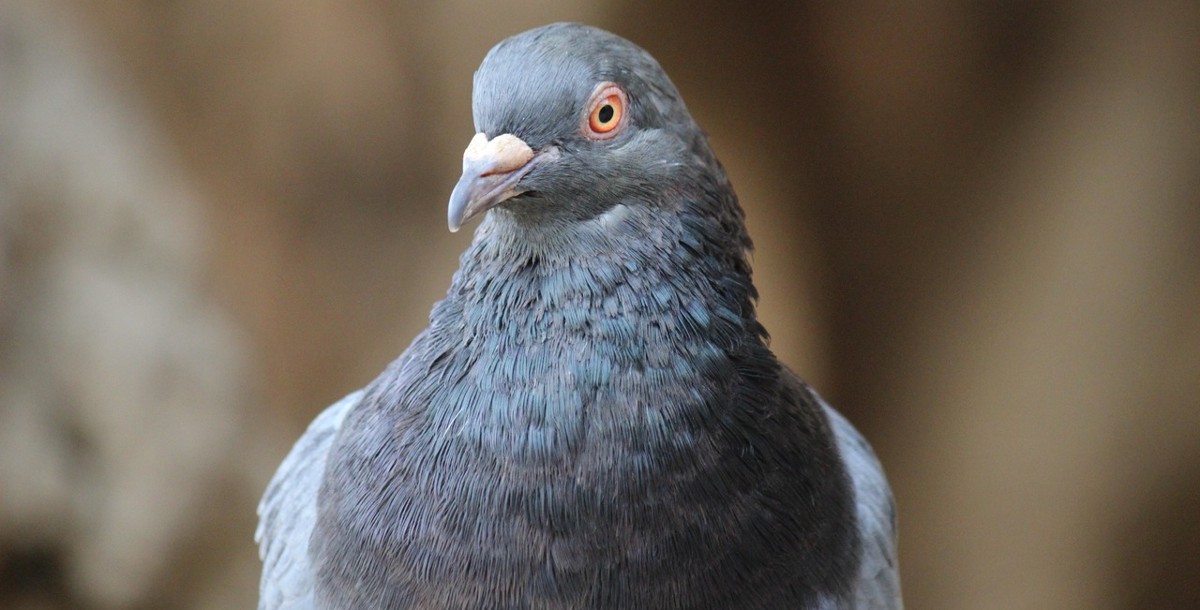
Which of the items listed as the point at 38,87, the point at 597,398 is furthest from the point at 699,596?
the point at 38,87

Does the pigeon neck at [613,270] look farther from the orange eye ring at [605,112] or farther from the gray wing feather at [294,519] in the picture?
the gray wing feather at [294,519]

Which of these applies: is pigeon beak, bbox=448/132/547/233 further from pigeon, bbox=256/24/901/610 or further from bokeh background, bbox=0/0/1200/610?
bokeh background, bbox=0/0/1200/610

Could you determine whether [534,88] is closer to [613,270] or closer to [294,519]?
[613,270]

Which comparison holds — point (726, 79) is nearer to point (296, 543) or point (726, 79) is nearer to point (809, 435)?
point (809, 435)

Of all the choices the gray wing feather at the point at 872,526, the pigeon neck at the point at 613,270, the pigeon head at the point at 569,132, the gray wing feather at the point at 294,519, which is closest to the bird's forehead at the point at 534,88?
the pigeon head at the point at 569,132

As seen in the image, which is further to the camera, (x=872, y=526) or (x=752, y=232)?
(x=752, y=232)

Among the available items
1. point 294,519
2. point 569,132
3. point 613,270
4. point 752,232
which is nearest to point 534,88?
point 569,132
